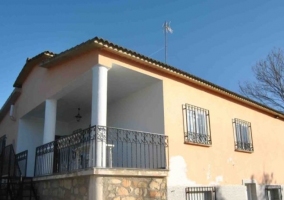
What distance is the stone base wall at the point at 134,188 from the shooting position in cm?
734

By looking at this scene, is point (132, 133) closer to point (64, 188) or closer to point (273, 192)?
point (64, 188)

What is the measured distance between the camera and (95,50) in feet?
28.3

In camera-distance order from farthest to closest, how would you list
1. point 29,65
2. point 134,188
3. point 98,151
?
point 29,65 < point 134,188 < point 98,151

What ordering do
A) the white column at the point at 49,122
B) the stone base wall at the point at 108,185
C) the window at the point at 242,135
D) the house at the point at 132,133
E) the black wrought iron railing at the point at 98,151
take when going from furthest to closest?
the window at the point at 242,135 → the white column at the point at 49,122 → the house at the point at 132,133 → the black wrought iron railing at the point at 98,151 → the stone base wall at the point at 108,185

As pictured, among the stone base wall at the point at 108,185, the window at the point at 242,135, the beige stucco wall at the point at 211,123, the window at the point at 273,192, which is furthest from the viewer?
the window at the point at 273,192

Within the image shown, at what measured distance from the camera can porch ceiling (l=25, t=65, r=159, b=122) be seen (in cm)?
959

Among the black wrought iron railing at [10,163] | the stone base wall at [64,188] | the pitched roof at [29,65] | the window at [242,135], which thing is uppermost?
the pitched roof at [29,65]

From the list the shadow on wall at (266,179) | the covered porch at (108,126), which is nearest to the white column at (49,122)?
the covered porch at (108,126)

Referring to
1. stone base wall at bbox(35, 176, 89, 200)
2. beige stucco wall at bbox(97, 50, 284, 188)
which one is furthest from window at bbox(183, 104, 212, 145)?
stone base wall at bbox(35, 176, 89, 200)

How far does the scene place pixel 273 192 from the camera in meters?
14.3

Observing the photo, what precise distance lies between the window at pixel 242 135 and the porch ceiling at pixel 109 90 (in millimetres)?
4636

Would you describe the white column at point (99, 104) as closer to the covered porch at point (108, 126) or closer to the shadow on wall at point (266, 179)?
the covered porch at point (108, 126)

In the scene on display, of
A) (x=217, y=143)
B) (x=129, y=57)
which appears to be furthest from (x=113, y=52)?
(x=217, y=143)

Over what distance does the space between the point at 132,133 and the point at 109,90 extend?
2.06 meters
